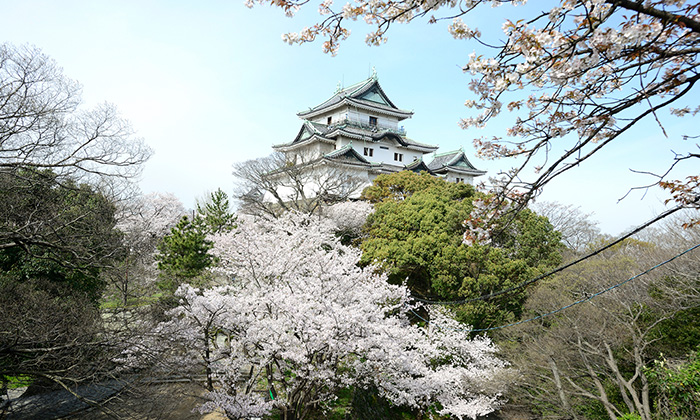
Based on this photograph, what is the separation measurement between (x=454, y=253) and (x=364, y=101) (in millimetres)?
18325

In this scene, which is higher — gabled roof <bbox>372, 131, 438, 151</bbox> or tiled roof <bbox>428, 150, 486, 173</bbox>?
gabled roof <bbox>372, 131, 438, 151</bbox>

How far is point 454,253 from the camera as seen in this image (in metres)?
11.9

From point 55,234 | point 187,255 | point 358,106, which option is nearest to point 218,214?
point 187,255

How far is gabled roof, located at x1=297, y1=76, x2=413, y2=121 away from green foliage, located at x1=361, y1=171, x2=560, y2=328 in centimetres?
1385

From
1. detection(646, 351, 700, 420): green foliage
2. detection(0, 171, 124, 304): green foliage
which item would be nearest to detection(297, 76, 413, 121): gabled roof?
detection(0, 171, 124, 304): green foliage

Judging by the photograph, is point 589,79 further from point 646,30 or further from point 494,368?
point 494,368

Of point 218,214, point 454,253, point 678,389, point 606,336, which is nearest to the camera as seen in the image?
point 678,389

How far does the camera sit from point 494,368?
33.0 ft

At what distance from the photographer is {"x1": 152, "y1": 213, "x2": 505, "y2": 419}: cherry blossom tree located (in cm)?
711

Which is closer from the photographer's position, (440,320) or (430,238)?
(440,320)

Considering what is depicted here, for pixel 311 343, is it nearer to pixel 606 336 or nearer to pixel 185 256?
pixel 606 336

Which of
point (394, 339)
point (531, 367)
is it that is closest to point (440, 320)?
point (531, 367)

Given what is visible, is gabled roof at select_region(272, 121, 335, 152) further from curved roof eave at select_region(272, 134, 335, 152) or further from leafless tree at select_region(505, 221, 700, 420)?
leafless tree at select_region(505, 221, 700, 420)

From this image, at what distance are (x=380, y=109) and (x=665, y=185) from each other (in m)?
25.9
